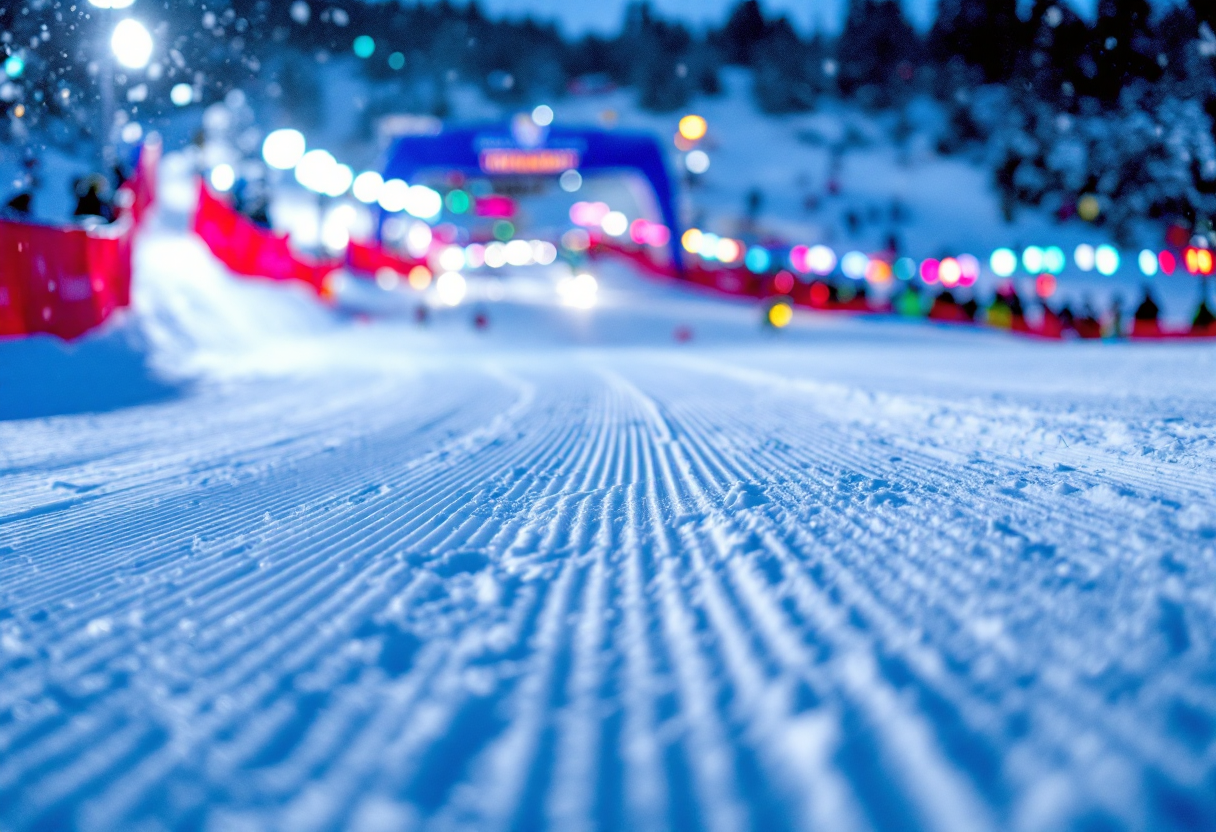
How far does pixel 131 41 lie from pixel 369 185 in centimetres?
2517

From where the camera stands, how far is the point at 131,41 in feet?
38.7

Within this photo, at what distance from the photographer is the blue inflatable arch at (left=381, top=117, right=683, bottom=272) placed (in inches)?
1356

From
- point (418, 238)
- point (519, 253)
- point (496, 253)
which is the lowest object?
point (496, 253)

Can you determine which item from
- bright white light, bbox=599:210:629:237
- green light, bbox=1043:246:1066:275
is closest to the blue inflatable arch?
green light, bbox=1043:246:1066:275

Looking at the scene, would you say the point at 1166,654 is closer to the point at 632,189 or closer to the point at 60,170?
the point at 60,170

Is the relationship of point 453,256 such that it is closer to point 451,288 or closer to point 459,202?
point 459,202

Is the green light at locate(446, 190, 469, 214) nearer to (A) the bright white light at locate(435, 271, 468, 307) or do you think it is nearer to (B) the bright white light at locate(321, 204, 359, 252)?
(B) the bright white light at locate(321, 204, 359, 252)

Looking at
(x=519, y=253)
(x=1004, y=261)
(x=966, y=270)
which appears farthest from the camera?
(x=519, y=253)

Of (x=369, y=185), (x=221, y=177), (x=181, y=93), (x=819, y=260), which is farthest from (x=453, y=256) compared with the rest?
(x=181, y=93)

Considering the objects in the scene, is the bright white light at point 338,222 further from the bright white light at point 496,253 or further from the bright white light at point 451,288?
the bright white light at point 451,288

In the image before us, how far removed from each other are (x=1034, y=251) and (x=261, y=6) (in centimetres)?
2603

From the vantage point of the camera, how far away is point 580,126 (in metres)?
35.2

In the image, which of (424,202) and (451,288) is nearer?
(451,288)

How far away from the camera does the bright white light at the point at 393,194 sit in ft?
115
